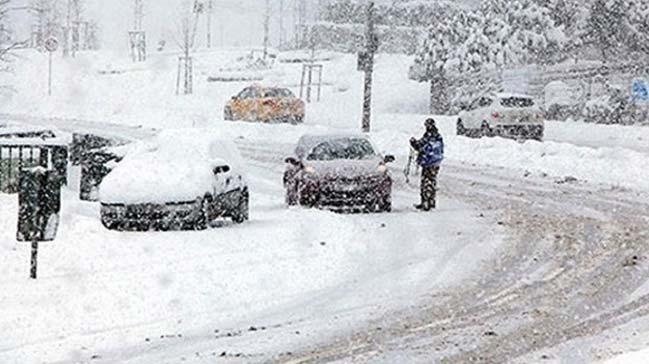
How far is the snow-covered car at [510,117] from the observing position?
111 ft

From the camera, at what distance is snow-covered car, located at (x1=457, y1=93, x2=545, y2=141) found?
1332 inches

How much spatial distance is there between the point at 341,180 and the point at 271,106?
2530 cm

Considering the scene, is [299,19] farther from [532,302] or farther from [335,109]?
[532,302]

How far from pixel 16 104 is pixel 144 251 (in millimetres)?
55701

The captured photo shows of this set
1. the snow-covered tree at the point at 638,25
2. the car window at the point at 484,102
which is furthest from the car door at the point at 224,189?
the snow-covered tree at the point at 638,25

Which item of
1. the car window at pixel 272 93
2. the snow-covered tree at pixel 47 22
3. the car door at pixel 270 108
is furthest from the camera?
the snow-covered tree at pixel 47 22

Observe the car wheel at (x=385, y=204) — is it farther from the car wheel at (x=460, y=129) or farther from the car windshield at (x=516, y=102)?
the car wheel at (x=460, y=129)

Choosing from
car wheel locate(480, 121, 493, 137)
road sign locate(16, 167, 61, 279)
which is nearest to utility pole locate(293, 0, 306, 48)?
car wheel locate(480, 121, 493, 137)

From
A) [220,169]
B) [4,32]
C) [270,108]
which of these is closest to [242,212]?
[220,169]

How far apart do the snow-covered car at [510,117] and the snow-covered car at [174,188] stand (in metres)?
17.6

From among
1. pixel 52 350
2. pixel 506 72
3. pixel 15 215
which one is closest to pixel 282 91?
pixel 506 72

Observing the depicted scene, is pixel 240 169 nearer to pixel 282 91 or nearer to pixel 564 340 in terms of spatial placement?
pixel 564 340

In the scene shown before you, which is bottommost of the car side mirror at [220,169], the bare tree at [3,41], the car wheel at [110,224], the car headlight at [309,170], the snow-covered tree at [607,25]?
the car wheel at [110,224]

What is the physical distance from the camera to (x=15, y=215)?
54.2ft
